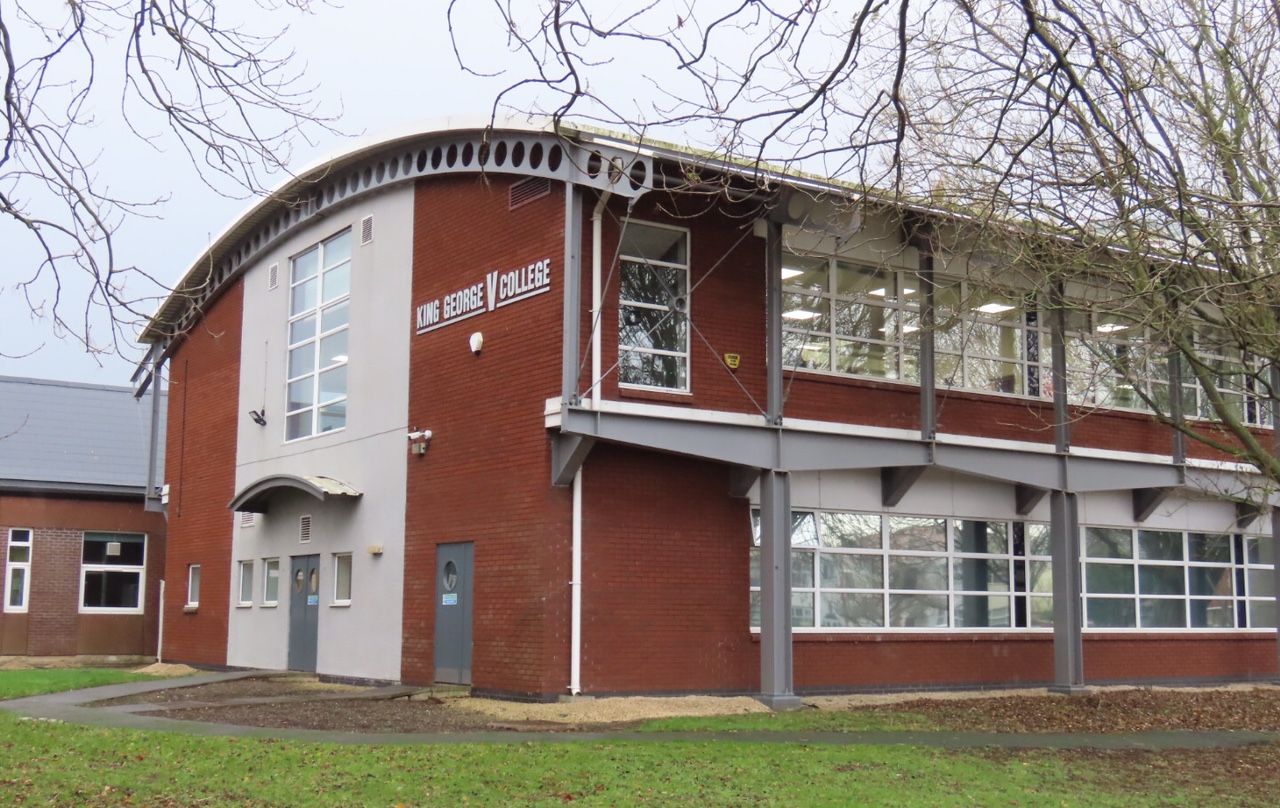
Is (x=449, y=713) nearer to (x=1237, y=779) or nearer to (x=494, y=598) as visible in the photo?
(x=494, y=598)

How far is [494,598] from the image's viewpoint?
64.0ft

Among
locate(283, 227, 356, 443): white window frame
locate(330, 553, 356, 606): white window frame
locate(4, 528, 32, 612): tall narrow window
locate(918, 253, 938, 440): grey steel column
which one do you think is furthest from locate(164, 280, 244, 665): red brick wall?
locate(918, 253, 938, 440): grey steel column

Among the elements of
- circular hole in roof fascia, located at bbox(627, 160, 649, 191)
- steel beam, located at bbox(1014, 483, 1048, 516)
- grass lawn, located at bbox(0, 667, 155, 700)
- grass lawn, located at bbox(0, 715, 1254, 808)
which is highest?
circular hole in roof fascia, located at bbox(627, 160, 649, 191)

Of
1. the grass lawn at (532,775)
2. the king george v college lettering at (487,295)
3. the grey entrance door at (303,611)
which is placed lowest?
the grass lawn at (532,775)

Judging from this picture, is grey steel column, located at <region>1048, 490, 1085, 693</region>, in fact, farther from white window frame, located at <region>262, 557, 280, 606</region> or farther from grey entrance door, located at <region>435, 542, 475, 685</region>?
white window frame, located at <region>262, 557, 280, 606</region>

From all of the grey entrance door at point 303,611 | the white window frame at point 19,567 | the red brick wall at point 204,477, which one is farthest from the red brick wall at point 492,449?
the white window frame at point 19,567

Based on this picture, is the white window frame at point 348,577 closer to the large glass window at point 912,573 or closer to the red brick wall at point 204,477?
the red brick wall at point 204,477

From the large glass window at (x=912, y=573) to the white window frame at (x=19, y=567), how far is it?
67.0ft

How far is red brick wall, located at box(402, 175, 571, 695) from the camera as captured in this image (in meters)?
18.7

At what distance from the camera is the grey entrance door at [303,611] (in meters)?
24.2

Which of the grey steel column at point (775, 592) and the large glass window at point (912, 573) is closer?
the grey steel column at point (775, 592)

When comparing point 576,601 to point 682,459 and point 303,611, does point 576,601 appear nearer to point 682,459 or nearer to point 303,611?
point 682,459

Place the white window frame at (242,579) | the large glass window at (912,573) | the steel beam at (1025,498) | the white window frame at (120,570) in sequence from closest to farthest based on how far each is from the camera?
the large glass window at (912,573)
the steel beam at (1025,498)
the white window frame at (242,579)
the white window frame at (120,570)

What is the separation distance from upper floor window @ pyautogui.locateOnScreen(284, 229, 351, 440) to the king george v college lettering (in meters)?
2.93
